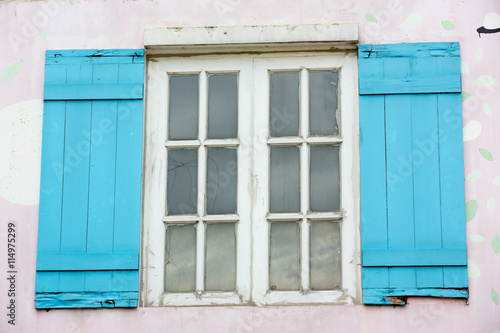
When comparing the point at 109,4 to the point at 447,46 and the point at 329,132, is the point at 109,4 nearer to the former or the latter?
the point at 329,132

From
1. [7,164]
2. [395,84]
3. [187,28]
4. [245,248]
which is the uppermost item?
[187,28]

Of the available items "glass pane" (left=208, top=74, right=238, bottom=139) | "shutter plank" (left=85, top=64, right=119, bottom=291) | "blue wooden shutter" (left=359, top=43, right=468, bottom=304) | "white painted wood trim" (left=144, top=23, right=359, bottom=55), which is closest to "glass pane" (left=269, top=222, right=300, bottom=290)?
"blue wooden shutter" (left=359, top=43, right=468, bottom=304)

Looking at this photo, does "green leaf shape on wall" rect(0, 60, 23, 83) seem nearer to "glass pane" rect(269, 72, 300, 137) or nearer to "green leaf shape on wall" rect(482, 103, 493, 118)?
"glass pane" rect(269, 72, 300, 137)

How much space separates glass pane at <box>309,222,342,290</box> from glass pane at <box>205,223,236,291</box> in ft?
1.55

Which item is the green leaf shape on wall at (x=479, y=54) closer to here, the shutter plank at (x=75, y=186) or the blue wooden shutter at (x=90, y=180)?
the blue wooden shutter at (x=90, y=180)

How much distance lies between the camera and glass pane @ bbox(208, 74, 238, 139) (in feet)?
17.0

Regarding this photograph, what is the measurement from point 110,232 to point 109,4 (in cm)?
148

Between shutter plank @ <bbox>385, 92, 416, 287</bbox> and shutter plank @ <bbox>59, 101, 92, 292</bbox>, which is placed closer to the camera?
shutter plank @ <bbox>385, 92, 416, 287</bbox>

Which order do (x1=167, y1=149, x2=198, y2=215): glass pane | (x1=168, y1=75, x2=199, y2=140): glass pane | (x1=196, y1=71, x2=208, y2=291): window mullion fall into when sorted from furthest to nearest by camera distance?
(x1=168, y1=75, x2=199, y2=140): glass pane < (x1=167, y1=149, x2=198, y2=215): glass pane < (x1=196, y1=71, x2=208, y2=291): window mullion

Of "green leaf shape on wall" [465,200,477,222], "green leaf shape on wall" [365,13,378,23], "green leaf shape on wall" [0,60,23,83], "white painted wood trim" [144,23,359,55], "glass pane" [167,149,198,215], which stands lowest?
"green leaf shape on wall" [465,200,477,222]

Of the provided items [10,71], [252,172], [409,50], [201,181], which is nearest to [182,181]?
[201,181]

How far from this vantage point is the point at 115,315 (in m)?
4.90

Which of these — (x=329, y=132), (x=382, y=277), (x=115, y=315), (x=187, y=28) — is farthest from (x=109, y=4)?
(x=382, y=277)

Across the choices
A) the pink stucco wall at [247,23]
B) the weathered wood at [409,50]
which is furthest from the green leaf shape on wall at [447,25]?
the weathered wood at [409,50]
